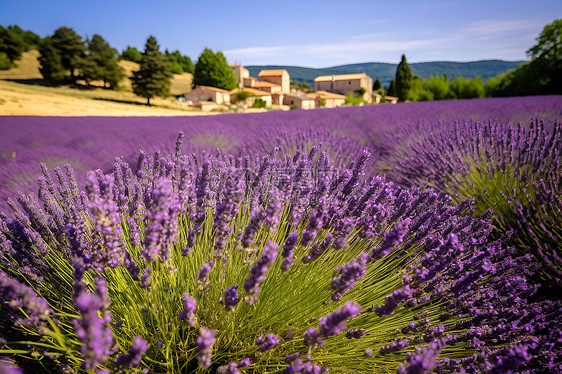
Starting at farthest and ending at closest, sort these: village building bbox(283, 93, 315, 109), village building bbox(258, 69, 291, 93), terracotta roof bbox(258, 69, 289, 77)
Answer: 1. terracotta roof bbox(258, 69, 289, 77)
2. village building bbox(258, 69, 291, 93)
3. village building bbox(283, 93, 315, 109)

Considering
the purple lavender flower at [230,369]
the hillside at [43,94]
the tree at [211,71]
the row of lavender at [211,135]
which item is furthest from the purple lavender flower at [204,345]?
the tree at [211,71]

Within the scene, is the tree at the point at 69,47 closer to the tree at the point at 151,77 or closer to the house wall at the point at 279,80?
the tree at the point at 151,77

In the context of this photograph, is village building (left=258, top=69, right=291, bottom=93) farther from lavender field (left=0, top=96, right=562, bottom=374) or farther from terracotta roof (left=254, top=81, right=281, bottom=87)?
lavender field (left=0, top=96, right=562, bottom=374)

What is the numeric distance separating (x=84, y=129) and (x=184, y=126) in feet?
2.34

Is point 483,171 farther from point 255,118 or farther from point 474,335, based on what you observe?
point 255,118

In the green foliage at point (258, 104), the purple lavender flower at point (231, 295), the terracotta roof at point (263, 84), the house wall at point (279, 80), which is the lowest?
the purple lavender flower at point (231, 295)

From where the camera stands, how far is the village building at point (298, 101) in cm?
4349

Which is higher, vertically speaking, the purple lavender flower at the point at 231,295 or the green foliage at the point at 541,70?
the green foliage at the point at 541,70

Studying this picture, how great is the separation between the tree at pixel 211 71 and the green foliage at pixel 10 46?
102ft

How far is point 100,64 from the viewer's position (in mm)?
25203

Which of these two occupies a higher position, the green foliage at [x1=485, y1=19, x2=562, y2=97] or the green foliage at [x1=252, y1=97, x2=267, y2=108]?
the green foliage at [x1=485, y1=19, x2=562, y2=97]

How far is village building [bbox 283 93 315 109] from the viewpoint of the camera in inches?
1712

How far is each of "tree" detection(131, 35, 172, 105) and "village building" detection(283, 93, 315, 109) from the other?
18.8 metres

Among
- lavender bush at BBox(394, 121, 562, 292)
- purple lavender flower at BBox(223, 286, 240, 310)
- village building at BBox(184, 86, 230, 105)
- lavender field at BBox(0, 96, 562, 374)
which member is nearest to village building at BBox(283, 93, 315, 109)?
village building at BBox(184, 86, 230, 105)
